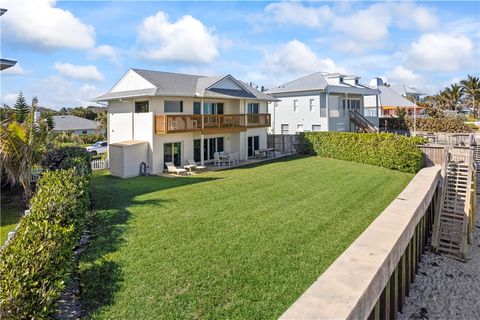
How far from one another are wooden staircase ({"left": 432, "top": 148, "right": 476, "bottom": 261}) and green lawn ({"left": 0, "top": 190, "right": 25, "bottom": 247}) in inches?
623

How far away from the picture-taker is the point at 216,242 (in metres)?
9.65

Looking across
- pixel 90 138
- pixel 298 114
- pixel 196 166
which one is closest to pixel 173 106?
pixel 196 166

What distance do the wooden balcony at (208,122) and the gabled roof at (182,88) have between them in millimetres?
1491

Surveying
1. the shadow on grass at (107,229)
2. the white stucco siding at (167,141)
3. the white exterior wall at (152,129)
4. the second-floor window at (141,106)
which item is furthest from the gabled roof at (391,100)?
the shadow on grass at (107,229)

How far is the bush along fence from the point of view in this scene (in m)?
5.10

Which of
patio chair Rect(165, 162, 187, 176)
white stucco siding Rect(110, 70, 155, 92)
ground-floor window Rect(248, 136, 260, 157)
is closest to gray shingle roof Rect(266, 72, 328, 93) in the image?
ground-floor window Rect(248, 136, 260, 157)

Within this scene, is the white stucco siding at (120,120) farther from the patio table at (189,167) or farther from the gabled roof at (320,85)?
the gabled roof at (320,85)

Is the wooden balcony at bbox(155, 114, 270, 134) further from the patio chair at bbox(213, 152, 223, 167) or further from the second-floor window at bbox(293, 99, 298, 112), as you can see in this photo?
the second-floor window at bbox(293, 99, 298, 112)

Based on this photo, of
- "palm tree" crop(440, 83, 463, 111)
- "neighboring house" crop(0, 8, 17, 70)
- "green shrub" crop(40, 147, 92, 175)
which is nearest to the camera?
"neighboring house" crop(0, 8, 17, 70)

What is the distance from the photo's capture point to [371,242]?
7117mm

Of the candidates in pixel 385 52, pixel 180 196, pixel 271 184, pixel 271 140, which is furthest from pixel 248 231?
pixel 385 52

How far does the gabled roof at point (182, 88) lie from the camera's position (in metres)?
23.2

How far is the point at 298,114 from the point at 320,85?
3.77 m

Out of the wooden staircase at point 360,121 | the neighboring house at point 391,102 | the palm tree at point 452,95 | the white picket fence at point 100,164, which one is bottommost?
the white picket fence at point 100,164
